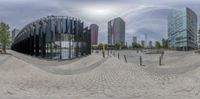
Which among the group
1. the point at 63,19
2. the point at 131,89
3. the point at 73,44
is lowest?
the point at 131,89

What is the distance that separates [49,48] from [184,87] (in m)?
Result: 19.9

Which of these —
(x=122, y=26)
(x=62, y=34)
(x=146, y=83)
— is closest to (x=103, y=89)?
(x=146, y=83)

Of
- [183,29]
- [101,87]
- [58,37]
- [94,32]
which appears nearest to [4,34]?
[94,32]

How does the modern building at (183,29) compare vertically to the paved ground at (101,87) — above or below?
above

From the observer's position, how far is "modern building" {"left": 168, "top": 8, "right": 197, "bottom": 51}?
320ft

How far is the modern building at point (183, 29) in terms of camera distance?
97531 millimetres

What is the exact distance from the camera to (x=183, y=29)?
99875mm

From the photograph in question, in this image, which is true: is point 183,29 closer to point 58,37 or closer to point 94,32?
point 94,32

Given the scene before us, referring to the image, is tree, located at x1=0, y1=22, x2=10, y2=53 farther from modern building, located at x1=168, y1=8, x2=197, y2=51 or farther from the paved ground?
modern building, located at x1=168, y1=8, x2=197, y2=51

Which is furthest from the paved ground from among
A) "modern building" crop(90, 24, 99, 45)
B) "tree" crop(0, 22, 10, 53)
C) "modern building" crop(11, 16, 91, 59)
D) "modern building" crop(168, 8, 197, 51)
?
"modern building" crop(168, 8, 197, 51)

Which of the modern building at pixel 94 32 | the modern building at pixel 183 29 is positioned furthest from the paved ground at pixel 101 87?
the modern building at pixel 183 29

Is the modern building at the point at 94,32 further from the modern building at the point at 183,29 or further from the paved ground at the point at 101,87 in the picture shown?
the modern building at the point at 183,29

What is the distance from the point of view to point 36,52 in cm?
3091

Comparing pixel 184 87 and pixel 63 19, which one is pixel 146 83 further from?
→ pixel 63 19
